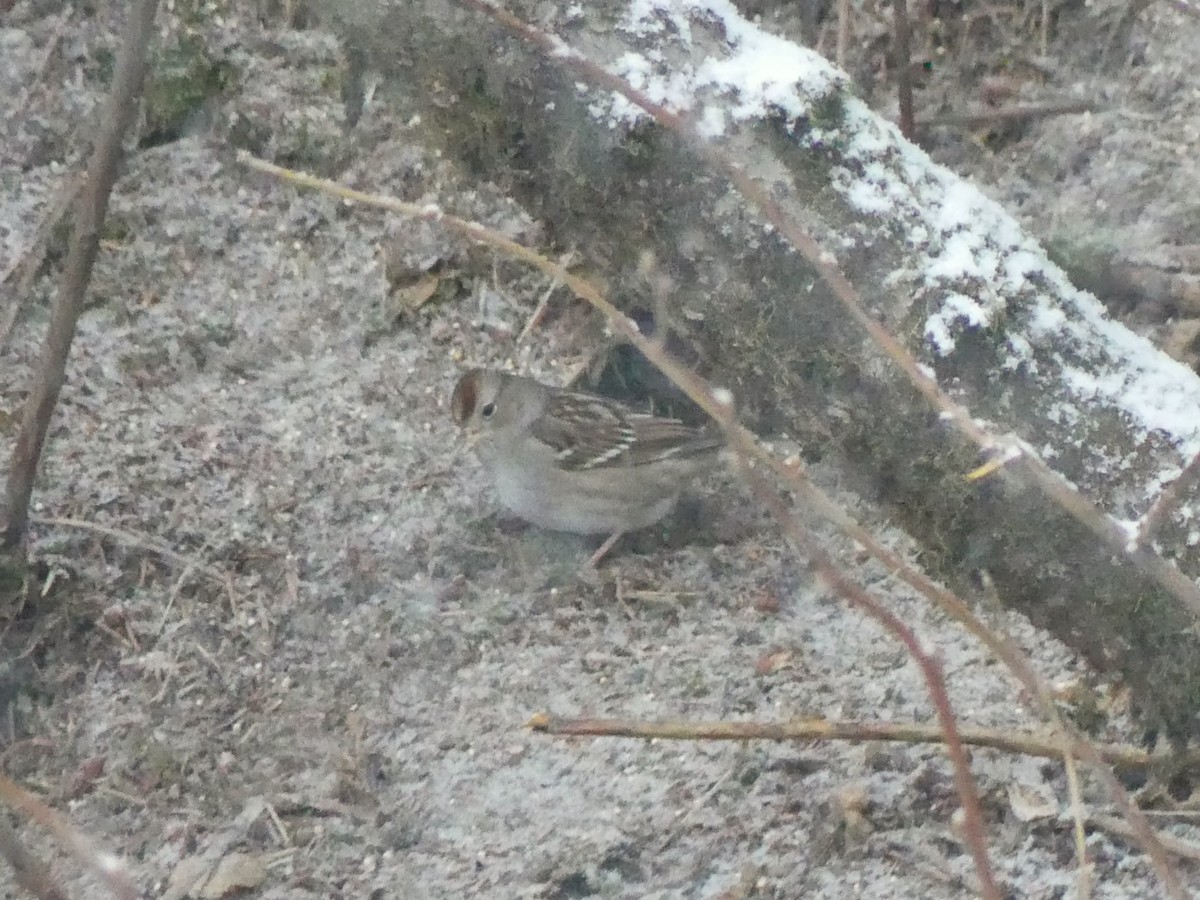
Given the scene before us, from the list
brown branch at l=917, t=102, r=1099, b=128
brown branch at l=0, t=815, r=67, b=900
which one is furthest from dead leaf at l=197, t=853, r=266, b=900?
brown branch at l=917, t=102, r=1099, b=128

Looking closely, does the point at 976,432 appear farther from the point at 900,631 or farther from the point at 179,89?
the point at 179,89

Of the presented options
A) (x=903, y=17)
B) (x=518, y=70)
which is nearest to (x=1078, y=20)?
(x=903, y=17)

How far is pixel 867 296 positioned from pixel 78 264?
1263 millimetres

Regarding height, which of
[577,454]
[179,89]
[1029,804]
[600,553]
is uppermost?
[179,89]

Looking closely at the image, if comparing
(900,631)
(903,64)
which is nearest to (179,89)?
(903,64)

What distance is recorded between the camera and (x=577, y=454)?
2.78 meters

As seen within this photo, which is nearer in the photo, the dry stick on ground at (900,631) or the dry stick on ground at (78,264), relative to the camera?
the dry stick on ground at (900,631)

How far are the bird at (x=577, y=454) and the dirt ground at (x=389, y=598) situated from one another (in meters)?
0.09

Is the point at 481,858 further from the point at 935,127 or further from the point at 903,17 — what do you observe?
the point at 935,127

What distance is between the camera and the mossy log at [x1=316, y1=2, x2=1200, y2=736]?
67.9 inches

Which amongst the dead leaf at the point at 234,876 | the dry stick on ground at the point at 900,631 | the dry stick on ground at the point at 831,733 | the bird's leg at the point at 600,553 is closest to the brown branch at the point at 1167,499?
the dry stick on ground at the point at 900,631

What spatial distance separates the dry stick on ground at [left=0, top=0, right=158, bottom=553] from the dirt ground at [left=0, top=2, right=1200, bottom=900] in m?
0.18

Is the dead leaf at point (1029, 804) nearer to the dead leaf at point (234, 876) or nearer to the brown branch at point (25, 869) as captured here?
the dead leaf at point (234, 876)

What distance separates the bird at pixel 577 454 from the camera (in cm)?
A: 265
